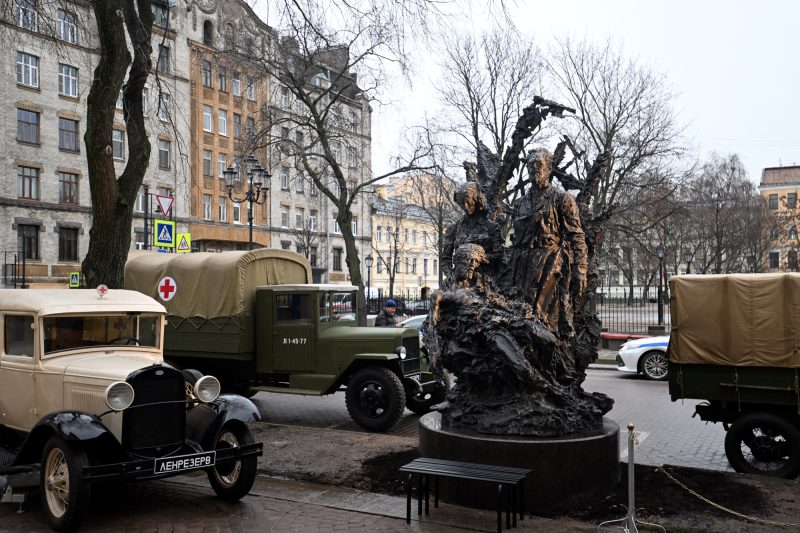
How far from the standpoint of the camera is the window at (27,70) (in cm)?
3934

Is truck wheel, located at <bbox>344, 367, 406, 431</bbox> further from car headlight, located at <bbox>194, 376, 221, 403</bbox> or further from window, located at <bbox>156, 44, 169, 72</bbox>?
window, located at <bbox>156, 44, 169, 72</bbox>

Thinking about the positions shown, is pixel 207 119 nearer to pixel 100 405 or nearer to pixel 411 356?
pixel 411 356

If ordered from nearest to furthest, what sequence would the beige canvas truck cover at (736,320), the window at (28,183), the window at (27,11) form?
the beige canvas truck cover at (736,320), the window at (27,11), the window at (28,183)

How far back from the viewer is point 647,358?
18172 mm

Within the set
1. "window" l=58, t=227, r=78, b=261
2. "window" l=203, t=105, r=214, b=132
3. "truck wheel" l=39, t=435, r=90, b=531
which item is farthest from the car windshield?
"window" l=203, t=105, r=214, b=132

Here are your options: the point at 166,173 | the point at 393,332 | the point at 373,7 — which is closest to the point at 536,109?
the point at 373,7

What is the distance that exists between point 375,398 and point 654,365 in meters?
9.32

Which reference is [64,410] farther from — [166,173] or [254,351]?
[166,173]

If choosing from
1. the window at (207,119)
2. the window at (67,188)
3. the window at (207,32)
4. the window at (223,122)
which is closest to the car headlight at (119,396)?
the window at (67,188)

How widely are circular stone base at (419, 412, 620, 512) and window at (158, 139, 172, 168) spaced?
43.3m

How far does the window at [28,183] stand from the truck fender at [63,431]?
122 ft

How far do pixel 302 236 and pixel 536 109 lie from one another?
49.5 meters

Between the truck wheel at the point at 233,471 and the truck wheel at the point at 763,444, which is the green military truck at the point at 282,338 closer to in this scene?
the truck wheel at the point at 233,471

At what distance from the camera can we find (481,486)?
22.4ft
